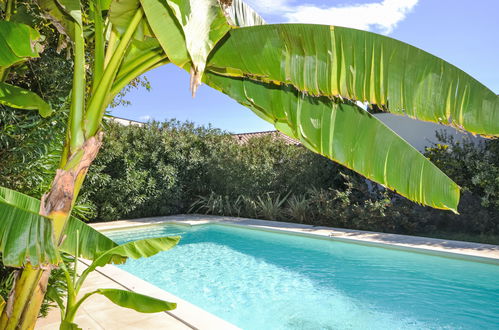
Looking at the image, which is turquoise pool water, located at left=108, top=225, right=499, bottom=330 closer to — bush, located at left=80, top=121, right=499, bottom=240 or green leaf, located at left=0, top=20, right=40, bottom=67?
bush, located at left=80, top=121, right=499, bottom=240

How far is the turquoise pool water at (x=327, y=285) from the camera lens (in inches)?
216

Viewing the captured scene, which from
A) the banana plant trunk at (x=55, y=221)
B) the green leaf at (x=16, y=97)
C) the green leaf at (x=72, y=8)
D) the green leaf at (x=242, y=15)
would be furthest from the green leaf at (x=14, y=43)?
the green leaf at (x=242, y=15)

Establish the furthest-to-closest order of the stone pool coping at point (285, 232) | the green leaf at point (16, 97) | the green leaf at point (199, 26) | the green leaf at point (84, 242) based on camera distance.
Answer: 1. the stone pool coping at point (285, 232)
2. the green leaf at point (84, 242)
3. the green leaf at point (16, 97)
4. the green leaf at point (199, 26)

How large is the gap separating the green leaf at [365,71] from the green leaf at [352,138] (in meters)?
0.40

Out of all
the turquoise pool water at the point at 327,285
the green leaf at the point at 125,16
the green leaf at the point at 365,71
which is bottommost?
the turquoise pool water at the point at 327,285

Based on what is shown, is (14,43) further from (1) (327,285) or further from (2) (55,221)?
(1) (327,285)

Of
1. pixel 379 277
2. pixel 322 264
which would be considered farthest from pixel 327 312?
pixel 322 264

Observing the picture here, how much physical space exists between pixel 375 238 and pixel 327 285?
11.4ft

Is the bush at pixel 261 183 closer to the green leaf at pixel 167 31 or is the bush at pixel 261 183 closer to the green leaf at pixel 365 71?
the green leaf at pixel 365 71

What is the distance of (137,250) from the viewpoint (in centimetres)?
275

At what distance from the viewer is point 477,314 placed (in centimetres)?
578

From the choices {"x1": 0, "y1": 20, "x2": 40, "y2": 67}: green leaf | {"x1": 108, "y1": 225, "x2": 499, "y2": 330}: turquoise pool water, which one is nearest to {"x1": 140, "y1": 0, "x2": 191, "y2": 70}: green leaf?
{"x1": 0, "y1": 20, "x2": 40, "y2": 67}: green leaf

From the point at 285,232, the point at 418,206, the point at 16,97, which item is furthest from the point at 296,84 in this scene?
the point at 418,206

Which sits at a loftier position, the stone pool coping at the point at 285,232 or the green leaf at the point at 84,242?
the green leaf at the point at 84,242
